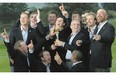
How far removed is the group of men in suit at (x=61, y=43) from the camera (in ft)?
24.7

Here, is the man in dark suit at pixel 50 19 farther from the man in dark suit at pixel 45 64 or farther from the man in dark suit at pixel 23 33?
the man in dark suit at pixel 45 64

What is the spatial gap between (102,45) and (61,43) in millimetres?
547

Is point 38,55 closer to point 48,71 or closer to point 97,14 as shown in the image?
point 48,71

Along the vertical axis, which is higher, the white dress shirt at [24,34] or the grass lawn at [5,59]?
the white dress shirt at [24,34]

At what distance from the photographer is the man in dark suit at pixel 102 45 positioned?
749 centimetres

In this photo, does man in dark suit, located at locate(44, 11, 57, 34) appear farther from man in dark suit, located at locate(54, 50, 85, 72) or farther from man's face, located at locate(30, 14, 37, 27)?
man in dark suit, located at locate(54, 50, 85, 72)

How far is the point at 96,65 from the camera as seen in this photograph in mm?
7555

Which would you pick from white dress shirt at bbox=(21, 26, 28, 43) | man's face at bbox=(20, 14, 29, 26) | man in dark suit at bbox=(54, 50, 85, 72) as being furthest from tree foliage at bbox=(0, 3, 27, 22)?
man in dark suit at bbox=(54, 50, 85, 72)

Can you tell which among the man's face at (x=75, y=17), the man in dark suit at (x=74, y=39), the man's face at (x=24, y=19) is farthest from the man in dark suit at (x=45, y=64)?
the man's face at (x=75, y=17)

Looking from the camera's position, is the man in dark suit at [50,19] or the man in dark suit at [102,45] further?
the man in dark suit at [50,19]

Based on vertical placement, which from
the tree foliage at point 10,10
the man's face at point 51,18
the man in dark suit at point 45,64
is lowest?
the man in dark suit at point 45,64

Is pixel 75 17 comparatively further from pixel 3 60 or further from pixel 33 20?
pixel 3 60

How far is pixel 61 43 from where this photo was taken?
7590mm

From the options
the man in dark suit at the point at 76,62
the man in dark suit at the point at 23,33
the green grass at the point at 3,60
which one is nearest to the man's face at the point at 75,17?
the man in dark suit at the point at 76,62
